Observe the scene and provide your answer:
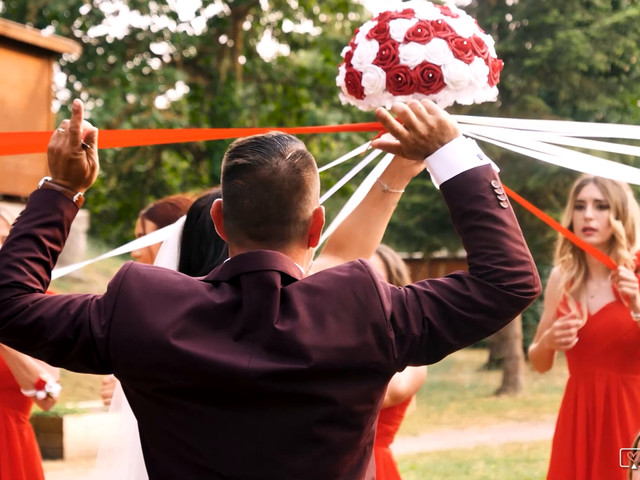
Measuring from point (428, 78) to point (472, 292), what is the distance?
144 centimetres

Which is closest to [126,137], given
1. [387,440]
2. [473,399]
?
[387,440]

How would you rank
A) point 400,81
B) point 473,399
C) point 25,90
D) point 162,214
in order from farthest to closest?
1. point 473,399
2. point 25,90
3. point 162,214
4. point 400,81

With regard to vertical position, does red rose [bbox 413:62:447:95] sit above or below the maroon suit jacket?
above

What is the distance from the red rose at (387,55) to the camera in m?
3.36

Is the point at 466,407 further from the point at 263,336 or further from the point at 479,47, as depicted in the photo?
the point at 263,336

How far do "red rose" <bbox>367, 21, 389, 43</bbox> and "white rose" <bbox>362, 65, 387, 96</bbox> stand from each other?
0.14 meters

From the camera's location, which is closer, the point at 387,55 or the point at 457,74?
the point at 457,74

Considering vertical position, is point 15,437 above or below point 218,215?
below

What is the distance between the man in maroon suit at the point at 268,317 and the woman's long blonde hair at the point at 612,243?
10.8 feet

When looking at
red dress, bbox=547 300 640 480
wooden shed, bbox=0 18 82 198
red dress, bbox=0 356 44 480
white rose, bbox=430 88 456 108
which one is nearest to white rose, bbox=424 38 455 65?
white rose, bbox=430 88 456 108

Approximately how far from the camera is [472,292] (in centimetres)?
206

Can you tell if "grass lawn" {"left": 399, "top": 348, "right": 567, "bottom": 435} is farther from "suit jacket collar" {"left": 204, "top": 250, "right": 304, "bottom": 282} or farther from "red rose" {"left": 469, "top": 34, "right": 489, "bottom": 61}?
"suit jacket collar" {"left": 204, "top": 250, "right": 304, "bottom": 282}

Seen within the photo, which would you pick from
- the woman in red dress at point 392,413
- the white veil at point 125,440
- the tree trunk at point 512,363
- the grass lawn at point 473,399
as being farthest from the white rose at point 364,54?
the tree trunk at point 512,363

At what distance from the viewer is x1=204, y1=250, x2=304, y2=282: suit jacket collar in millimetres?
2045
